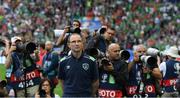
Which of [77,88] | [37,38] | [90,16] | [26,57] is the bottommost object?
[77,88]

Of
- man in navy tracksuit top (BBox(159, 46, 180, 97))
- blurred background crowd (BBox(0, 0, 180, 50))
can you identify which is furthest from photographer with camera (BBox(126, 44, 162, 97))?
blurred background crowd (BBox(0, 0, 180, 50))

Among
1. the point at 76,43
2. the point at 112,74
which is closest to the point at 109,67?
the point at 112,74

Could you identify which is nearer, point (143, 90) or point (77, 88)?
point (77, 88)

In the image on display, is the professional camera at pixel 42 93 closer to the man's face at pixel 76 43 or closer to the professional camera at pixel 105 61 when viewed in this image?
the professional camera at pixel 105 61

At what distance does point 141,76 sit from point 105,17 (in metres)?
25.6

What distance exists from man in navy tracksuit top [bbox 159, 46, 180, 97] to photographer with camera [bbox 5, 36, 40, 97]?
2622 millimetres

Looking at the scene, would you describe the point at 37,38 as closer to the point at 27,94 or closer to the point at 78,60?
the point at 27,94

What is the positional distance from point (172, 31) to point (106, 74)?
2450 centimetres

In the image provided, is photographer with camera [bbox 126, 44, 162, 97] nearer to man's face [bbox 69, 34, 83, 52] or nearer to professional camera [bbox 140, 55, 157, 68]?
professional camera [bbox 140, 55, 157, 68]

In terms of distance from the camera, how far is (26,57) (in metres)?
11.7

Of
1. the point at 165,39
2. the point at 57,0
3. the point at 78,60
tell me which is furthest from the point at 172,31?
the point at 78,60

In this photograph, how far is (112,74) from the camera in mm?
10531

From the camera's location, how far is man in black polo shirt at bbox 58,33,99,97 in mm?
9383

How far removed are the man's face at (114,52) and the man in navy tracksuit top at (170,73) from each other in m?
2.19
